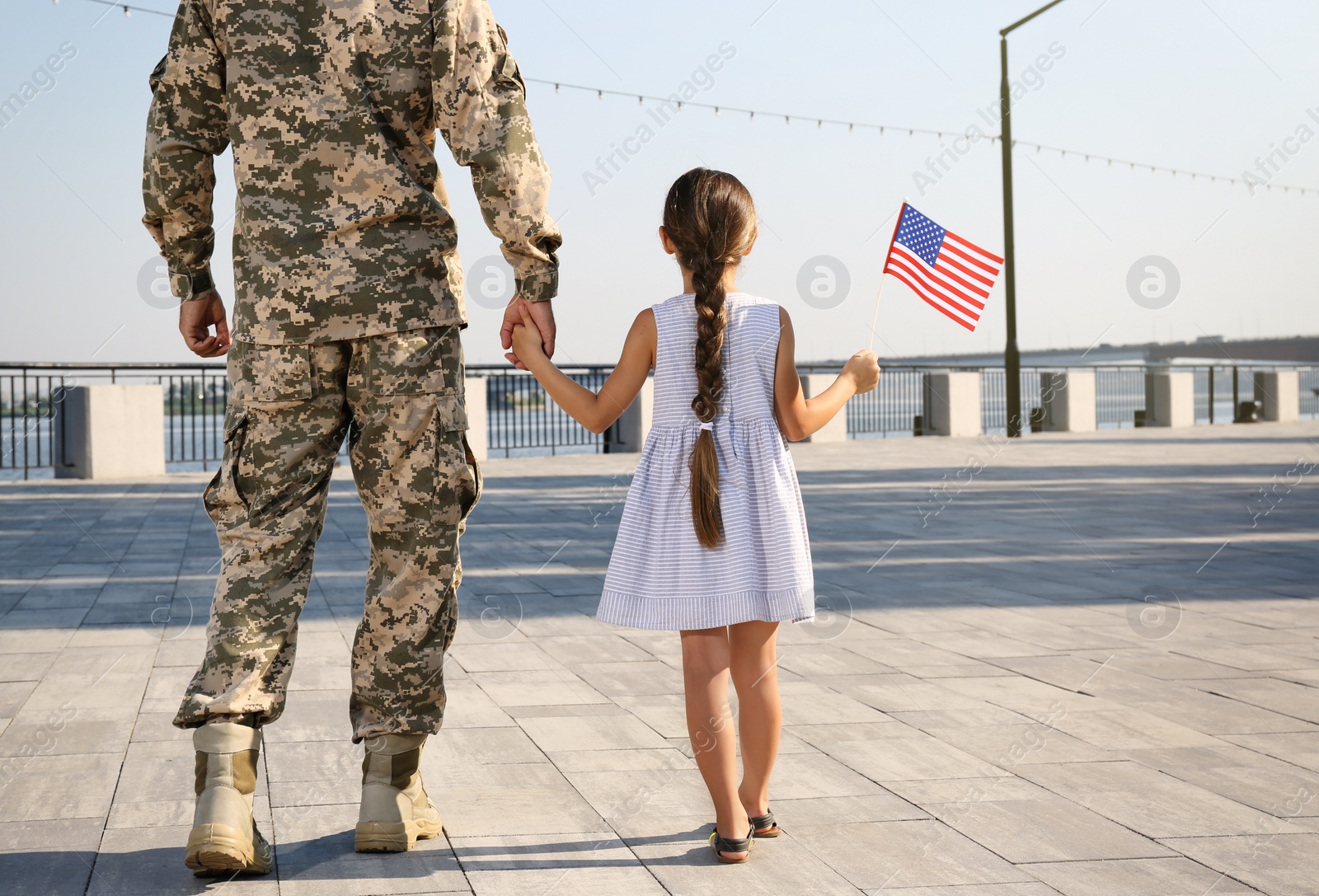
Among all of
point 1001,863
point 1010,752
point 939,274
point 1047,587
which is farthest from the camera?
point 1047,587

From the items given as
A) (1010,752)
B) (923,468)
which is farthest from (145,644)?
(923,468)

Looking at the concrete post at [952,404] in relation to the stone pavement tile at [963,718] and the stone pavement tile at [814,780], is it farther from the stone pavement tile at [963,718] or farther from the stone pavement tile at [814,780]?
the stone pavement tile at [814,780]

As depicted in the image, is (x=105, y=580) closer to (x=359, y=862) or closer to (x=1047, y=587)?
(x=359, y=862)

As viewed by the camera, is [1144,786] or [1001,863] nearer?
[1001,863]

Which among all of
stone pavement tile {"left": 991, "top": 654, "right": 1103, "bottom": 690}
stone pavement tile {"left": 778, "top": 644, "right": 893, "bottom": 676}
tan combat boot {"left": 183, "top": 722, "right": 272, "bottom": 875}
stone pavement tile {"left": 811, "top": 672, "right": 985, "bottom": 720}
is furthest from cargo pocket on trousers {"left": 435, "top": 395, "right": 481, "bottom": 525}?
stone pavement tile {"left": 991, "top": 654, "right": 1103, "bottom": 690}

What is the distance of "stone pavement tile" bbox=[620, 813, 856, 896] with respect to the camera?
2.28m

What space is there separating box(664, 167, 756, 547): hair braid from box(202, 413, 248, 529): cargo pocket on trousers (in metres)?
0.94

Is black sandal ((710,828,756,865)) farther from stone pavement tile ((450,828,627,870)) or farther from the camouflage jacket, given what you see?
the camouflage jacket

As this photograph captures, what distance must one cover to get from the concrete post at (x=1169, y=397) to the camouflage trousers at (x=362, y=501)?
24.3m

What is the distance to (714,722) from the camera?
99.2 inches

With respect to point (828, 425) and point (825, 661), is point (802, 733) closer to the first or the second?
point (825, 661)

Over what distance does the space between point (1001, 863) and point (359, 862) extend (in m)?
1.30

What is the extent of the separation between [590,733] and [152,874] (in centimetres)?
136

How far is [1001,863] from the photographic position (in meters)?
2.40
